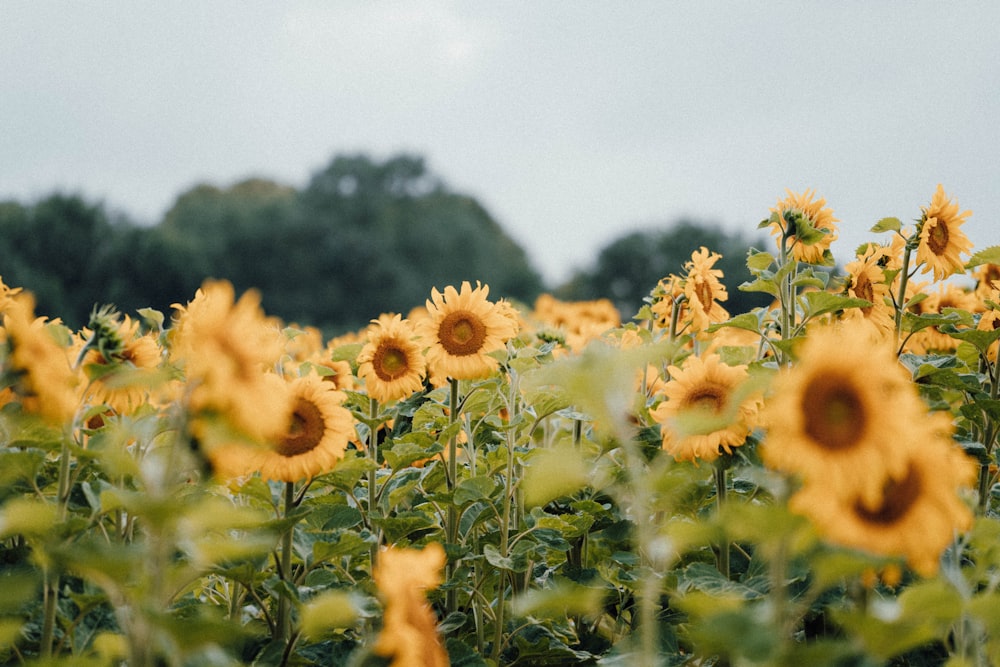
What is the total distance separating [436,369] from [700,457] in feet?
2.66

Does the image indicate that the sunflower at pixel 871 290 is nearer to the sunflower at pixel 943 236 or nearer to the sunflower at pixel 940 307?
the sunflower at pixel 943 236

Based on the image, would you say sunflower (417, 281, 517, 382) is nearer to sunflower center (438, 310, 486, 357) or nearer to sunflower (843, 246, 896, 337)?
sunflower center (438, 310, 486, 357)

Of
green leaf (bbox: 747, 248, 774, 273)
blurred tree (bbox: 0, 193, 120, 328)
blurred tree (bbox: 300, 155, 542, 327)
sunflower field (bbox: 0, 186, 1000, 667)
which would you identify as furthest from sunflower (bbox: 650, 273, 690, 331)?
blurred tree (bbox: 300, 155, 542, 327)

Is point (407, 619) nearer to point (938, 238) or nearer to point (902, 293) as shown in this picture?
point (902, 293)

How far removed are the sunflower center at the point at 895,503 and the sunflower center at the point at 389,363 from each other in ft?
5.31

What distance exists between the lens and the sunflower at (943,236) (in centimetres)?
238

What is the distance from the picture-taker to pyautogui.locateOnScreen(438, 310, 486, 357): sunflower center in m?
2.43

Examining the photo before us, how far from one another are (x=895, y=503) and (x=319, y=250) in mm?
38702

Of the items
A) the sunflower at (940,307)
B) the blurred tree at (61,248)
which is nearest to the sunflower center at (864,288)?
the sunflower at (940,307)

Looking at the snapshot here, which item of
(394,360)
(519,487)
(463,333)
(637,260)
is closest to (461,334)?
(463,333)

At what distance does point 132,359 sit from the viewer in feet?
5.96

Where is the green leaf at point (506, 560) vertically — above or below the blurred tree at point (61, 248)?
below

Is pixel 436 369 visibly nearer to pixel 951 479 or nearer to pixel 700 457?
pixel 700 457

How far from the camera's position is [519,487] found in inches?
88.7
